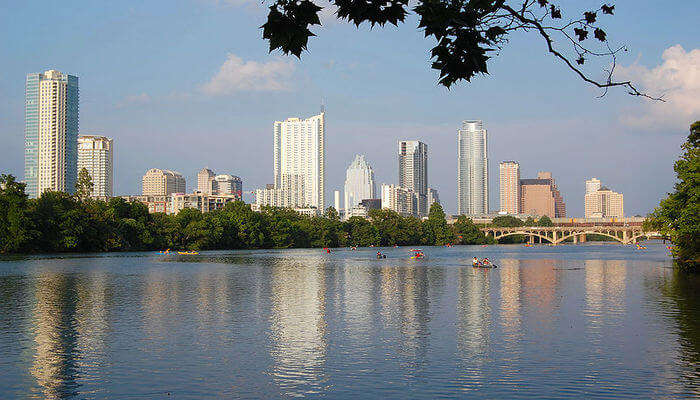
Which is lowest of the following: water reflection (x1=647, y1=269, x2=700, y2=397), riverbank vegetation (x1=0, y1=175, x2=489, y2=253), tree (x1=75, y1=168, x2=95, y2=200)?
water reflection (x1=647, y1=269, x2=700, y2=397)

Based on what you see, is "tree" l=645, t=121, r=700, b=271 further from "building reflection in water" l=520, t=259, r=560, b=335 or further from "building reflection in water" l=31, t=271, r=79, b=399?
"building reflection in water" l=31, t=271, r=79, b=399

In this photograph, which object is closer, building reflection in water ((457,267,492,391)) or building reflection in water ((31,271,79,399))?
building reflection in water ((31,271,79,399))

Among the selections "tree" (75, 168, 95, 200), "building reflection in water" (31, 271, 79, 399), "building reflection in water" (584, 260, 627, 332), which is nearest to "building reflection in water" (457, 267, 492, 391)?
"building reflection in water" (584, 260, 627, 332)

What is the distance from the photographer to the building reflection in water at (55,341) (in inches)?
982

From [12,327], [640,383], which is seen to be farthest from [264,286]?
[640,383]

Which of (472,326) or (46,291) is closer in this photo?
(472,326)

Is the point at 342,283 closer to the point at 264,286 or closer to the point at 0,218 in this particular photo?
the point at 264,286

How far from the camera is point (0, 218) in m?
118

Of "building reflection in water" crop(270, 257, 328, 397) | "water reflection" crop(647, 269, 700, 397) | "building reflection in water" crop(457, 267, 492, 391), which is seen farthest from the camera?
"building reflection in water" crop(457, 267, 492, 391)

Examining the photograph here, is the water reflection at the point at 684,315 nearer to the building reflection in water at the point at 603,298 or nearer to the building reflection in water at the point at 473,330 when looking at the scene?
the building reflection in water at the point at 603,298

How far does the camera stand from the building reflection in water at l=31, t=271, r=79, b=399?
24.9 metres

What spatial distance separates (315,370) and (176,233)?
149 meters

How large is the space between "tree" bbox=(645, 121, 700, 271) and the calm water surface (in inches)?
293

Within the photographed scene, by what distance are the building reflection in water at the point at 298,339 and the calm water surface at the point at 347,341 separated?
105mm
